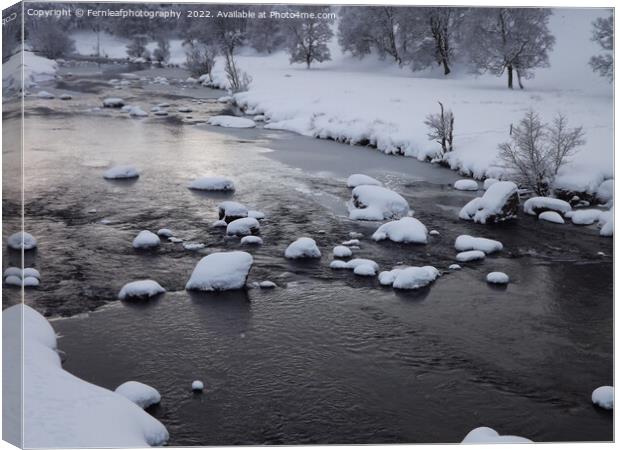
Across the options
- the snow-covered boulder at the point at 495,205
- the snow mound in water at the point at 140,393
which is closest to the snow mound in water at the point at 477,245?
the snow-covered boulder at the point at 495,205

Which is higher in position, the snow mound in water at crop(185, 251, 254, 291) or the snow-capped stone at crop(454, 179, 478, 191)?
the snow-capped stone at crop(454, 179, 478, 191)

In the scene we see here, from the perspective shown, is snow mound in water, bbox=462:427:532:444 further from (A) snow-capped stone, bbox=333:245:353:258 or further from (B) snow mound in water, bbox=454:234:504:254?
(B) snow mound in water, bbox=454:234:504:254

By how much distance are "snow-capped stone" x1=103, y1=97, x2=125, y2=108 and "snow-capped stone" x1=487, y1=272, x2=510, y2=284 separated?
9.35 metres

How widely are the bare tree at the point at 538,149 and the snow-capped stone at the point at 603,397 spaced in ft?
13.0

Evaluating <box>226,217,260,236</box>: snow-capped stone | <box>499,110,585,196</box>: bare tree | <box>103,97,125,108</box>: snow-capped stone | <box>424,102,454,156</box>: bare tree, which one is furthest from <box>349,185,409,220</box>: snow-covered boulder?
<box>103,97,125,108</box>: snow-capped stone

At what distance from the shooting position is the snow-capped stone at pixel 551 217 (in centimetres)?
1512

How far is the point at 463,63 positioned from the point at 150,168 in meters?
5.91

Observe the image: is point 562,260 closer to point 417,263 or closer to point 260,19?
point 417,263

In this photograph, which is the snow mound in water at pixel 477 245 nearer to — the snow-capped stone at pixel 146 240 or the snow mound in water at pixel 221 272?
the snow mound in water at pixel 221 272

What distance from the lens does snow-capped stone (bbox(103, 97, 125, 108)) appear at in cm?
1730

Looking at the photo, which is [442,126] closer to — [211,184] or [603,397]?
[211,184]

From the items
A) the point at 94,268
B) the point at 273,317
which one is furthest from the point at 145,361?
the point at 94,268

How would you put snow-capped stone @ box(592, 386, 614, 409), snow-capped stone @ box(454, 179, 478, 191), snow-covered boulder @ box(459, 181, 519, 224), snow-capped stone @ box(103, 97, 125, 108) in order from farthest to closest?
snow-capped stone @ box(103, 97, 125, 108) → snow-capped stone @ box(454, 179, 478, 191) → snow-covered boulder @ box(459, 181, 519, 224) → snow-capped stone @ box(592, 386, 614, 409)

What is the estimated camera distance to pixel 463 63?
13195mm
